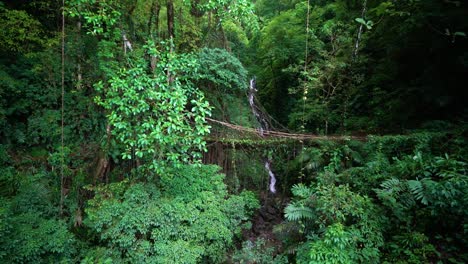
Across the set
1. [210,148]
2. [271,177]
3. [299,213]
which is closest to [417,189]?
[299,213]

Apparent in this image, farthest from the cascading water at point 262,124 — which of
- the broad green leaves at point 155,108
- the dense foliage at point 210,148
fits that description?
the broad green leaves at point 155,108

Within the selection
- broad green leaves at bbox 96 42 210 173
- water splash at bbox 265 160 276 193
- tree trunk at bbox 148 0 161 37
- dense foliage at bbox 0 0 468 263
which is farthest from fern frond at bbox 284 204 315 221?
tree trunk at bbox 148 0 161 37

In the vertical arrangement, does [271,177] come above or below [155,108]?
below

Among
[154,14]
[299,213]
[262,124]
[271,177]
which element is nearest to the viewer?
[299,213]

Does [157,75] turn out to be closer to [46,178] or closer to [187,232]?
[187,232]

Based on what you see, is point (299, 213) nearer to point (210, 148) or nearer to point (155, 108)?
point (210, 148)

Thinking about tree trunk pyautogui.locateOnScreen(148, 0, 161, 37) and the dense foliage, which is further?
tree trunk pyautogui.locateOnScreen(148, 0, 161, 37)

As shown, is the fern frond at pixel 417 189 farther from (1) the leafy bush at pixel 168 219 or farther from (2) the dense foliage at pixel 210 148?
(1) the leafy bush at pixel 168 219

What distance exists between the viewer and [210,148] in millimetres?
6059

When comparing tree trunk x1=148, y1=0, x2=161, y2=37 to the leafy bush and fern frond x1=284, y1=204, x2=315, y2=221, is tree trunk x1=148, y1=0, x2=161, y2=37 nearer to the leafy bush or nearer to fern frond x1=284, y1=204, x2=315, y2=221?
the leafy bush

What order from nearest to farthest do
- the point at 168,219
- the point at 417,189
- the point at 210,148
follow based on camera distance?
the point at 417,189 < the point at 168,219 < the point at 210,148

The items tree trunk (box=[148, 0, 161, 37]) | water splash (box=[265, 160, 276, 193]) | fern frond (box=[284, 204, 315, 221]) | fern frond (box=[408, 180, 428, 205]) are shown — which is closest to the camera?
fern frond (box=[408, 180, 428, 205])

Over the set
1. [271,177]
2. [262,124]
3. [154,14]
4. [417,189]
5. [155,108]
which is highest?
[154,14]

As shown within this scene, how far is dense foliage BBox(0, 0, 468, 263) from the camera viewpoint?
3.97m
